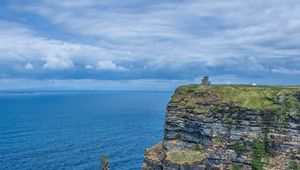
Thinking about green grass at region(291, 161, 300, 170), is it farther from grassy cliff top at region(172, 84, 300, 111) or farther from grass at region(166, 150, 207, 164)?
grass at region(166, 150, 207, 164)

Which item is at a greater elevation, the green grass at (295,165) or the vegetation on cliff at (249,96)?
the vegetation on cliff at (249,96)

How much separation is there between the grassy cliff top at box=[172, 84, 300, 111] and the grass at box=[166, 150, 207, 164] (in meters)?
12.9

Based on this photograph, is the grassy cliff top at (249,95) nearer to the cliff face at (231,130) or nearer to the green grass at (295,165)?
the cliff face at (231,130)

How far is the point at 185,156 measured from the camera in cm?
8631

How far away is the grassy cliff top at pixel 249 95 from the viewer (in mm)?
83750

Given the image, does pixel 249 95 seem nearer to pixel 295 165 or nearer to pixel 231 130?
pixel 231 130

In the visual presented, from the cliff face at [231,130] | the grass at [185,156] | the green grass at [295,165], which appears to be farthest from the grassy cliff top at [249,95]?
the grass at [185,156]

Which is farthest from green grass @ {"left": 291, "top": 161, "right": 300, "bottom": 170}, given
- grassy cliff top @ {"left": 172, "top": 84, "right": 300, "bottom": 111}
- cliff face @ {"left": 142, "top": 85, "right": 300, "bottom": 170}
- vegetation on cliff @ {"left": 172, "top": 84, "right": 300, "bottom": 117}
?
grassy cliff top @ {"left": 172, "top": 84, "right": 300, "bottom": 111}

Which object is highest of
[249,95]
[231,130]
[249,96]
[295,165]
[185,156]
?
[249,95]

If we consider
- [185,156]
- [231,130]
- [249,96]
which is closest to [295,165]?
[231,130]

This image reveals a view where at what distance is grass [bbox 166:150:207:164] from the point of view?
8462 cm

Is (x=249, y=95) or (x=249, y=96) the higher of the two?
(x=249, y=95)

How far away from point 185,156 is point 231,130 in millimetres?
11947

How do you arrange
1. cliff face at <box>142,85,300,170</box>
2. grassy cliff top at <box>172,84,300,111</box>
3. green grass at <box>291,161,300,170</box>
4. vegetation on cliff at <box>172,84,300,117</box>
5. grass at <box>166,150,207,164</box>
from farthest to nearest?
grass at <box>166,150,207,164</box>, grassy cliff top at <box>172,84,300,111</box>, vegetation on cliff at <box>172,84,300,117</box>, cliff face at <box>142,85,300,170</box>, green grass at <box>291,161,300,170</box>
